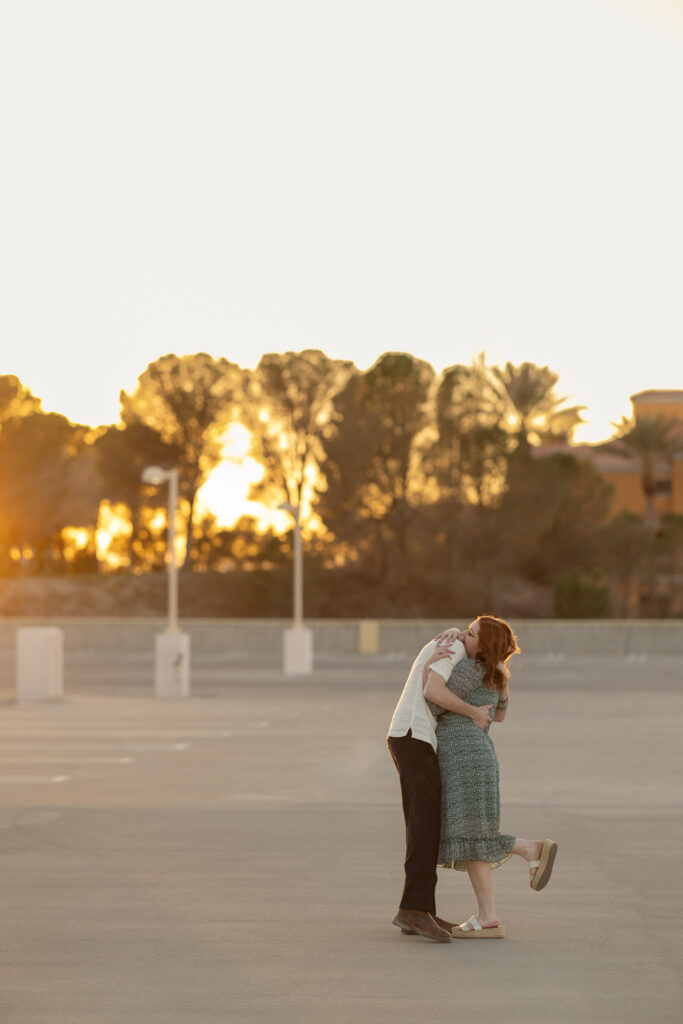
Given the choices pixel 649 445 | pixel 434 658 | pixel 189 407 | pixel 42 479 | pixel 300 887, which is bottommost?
pixel 300 887

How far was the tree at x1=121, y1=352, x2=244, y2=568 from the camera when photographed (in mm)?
84812

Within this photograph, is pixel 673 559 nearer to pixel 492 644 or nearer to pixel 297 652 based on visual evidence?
pixel 297 652

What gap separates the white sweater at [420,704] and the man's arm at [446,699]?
45 millimetres

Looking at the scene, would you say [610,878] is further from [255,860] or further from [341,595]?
[341,595]

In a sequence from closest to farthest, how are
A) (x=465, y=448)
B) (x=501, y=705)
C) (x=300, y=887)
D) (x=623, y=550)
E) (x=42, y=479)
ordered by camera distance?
(x=501, y=705), (x=300, y=887), (x=465, y=448), (x=623, y=550), (x=42, y=479)

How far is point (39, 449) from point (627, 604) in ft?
101

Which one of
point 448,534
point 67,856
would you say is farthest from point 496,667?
point 448,534

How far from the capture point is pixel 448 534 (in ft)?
244

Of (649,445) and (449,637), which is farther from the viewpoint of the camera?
(649,445)

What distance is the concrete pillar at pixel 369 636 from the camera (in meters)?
56.1

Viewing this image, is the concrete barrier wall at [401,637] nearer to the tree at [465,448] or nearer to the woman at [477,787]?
the tree at [465,448]

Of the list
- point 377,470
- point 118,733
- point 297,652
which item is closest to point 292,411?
point 377,470

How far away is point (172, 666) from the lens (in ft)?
109

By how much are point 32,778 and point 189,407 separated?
69.4 metres
